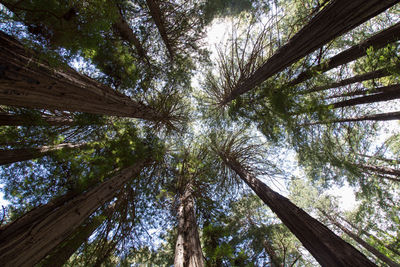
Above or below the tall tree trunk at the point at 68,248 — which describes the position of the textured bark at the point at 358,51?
above

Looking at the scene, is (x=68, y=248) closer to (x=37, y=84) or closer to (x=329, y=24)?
(x=37, y=84)

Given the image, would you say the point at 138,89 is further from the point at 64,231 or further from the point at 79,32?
the point at 64,231

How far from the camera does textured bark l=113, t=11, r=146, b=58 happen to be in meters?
4.78

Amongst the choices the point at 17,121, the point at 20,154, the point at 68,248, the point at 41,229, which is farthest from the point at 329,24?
the point at 20,154

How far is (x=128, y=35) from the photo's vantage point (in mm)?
5188

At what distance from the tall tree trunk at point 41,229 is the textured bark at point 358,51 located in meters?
5.73

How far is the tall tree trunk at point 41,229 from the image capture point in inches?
74.2

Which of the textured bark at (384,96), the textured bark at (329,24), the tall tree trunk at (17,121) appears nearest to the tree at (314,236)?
the textured bark at (329,24)

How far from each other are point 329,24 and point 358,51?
7.79 feet

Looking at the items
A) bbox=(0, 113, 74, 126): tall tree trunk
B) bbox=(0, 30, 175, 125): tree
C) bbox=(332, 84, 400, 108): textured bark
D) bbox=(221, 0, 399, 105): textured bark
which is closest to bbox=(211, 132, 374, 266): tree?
bbox=(221, 0, 399, 105): textured bark

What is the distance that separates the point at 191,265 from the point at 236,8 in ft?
21.9

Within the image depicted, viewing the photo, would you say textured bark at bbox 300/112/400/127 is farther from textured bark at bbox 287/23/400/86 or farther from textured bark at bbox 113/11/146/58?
textured bark at bbox 113/11/146/58

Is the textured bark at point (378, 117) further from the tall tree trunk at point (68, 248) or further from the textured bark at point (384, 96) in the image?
the tall tree trunk at point (68, 248)

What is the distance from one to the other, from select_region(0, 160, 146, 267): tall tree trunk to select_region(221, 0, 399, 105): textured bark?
4750 millimetres
